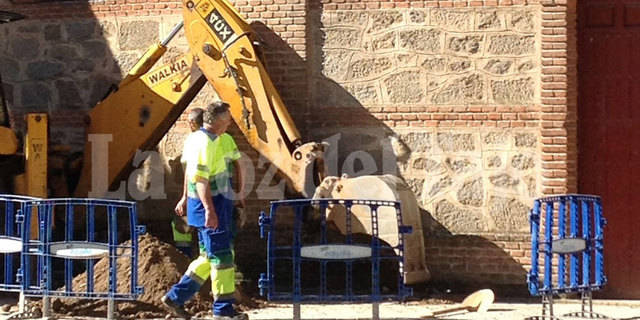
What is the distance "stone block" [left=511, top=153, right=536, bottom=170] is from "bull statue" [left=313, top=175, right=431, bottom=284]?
1.31 m

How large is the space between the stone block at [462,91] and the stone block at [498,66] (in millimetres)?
155

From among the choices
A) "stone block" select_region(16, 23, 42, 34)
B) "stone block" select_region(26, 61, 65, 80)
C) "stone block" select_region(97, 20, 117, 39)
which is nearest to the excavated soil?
"stone block" select_region(97, 20, 117, 39)

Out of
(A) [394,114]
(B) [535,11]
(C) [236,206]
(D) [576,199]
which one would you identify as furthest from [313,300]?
(B) [535,11]

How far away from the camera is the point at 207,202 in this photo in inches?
421

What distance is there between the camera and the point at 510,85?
1360cm

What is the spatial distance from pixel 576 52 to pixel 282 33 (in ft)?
10.8

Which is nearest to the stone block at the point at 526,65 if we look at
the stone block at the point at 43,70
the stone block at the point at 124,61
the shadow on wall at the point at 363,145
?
the shadow on wall at the point at 363,145

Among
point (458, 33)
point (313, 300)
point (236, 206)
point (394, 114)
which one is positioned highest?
point (458, 33)

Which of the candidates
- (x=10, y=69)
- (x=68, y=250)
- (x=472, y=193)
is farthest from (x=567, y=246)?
(x=10, y=69)

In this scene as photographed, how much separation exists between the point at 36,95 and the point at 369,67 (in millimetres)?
4265

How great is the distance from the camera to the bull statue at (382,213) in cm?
1255

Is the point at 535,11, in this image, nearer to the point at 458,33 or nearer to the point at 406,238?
the point at 458,33

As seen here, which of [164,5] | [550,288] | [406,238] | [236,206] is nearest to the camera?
[550,288]

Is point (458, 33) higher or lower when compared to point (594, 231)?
higher
